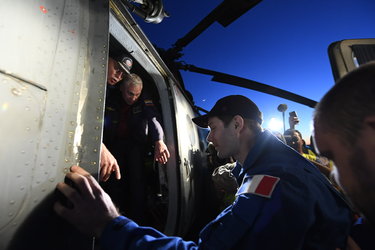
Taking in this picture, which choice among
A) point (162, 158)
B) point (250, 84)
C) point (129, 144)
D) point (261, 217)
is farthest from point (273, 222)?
point (250, 84)

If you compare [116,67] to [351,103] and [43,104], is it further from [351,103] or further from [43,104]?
[351,103]

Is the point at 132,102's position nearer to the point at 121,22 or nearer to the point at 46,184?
the point at 121,22

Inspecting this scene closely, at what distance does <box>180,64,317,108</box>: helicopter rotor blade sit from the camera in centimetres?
499

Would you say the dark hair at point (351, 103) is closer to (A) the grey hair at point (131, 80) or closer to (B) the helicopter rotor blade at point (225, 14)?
(A) the grey hair at point (131, 80)

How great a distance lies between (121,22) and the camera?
61.6 inches

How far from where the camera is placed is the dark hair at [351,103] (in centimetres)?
64

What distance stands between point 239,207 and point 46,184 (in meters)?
0.85

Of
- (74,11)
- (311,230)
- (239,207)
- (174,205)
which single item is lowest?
(174,205)

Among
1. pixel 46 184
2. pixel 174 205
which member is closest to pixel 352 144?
pixel 46 184

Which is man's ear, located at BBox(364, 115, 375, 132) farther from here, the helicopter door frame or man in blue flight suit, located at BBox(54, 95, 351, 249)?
the helicopter door frame

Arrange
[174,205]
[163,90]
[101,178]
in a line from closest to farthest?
[101,178]
[174,205]
[163,90]

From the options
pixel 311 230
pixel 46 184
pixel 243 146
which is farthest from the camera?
pixel 243 146

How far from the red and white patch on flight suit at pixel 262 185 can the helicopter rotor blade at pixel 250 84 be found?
4429mm

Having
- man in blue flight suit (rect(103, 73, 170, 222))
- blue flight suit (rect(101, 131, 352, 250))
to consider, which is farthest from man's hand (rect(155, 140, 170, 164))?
blue flight suit (rect(101, 131, 352, 250))
